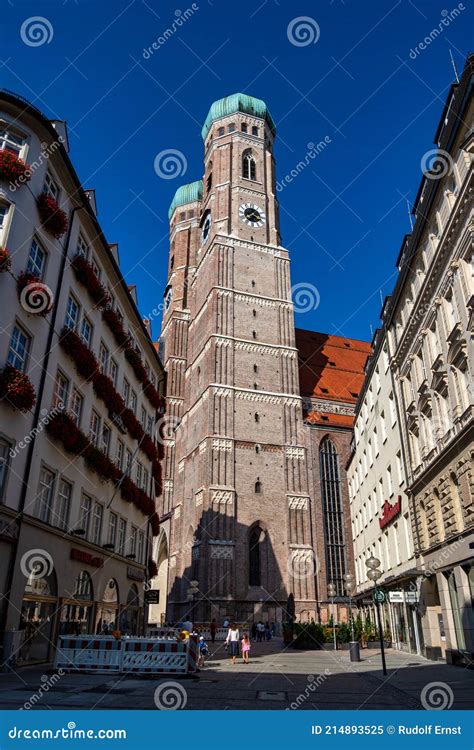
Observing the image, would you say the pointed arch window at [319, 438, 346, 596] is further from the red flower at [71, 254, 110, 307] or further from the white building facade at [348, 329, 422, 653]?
the red flower at [71, 254, 110, 307]

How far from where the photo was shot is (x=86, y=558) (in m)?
19.7

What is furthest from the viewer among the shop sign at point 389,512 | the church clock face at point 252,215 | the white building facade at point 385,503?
the church clock face at point 252,215

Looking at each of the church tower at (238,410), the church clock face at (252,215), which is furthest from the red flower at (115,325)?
Answer: the church clock face at (252,215)

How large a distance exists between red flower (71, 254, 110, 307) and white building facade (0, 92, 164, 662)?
5 centimetres

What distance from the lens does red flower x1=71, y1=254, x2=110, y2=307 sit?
20234 mm

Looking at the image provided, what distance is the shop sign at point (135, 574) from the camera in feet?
86.1

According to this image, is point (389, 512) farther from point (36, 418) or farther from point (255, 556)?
point (255, 556)

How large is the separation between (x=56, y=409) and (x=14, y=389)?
345 centimetres

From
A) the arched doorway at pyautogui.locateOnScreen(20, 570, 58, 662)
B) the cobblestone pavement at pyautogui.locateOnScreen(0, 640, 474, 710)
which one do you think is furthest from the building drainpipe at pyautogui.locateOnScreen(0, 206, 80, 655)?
the cobblestone pavement at pyautogui.locateOnScreen(0, 640, 474, 710)

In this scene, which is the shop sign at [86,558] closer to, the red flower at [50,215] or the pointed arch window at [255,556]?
the red flower at [50,215]

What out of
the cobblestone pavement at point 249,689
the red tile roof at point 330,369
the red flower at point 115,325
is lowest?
the cobblestone pavement at point 249,689

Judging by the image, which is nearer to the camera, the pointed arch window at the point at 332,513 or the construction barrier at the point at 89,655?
the construction barrier at the point at 89,655

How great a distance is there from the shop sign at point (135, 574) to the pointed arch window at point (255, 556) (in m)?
19.2

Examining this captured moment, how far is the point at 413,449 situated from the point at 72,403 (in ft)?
43.7
